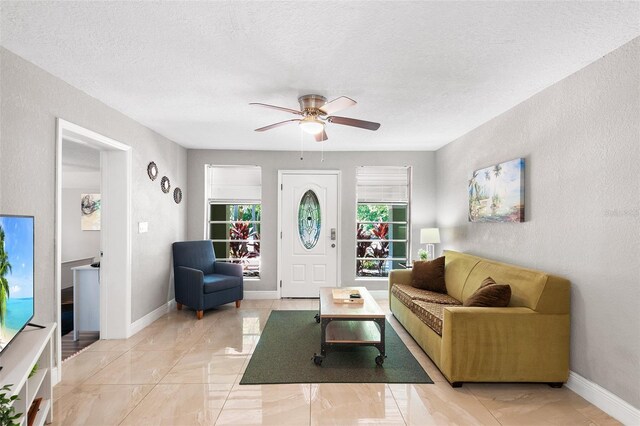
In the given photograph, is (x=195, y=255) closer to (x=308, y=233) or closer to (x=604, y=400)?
(x=308, y=233)

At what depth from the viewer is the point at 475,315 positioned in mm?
2578

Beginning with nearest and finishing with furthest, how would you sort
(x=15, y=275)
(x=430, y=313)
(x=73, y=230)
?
(x=15, y=275) < (x=430, y=313) < (x=73, y=230)

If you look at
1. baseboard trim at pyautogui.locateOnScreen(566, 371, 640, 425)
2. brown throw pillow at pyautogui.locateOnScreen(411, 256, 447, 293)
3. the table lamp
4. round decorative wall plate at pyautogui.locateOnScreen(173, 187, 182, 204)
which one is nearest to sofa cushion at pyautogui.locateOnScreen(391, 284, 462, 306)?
brown throw pillow at pyautogui.locateOnScreen(411, 256, 447, 293)

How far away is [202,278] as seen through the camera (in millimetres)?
4312

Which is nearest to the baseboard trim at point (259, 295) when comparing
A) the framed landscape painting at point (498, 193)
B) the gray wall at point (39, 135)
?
the gray wall at point (39, 135)

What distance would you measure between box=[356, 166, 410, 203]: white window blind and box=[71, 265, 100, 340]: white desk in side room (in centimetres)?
388

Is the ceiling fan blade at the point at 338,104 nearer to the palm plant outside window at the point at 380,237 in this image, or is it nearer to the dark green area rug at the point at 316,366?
the dark green area rug at the point at 316,366

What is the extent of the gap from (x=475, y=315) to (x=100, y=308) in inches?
151

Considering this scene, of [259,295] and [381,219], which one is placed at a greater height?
[381,219]

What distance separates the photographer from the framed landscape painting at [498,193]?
3.17m

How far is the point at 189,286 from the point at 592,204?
438 cm

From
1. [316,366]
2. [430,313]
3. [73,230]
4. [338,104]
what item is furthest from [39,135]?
[73,230]

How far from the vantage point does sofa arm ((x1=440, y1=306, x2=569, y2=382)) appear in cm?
256

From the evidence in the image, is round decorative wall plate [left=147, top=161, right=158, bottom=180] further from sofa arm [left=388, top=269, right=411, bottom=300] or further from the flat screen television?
sofa arm [left=388, top=269, right=411, bottom=300]
